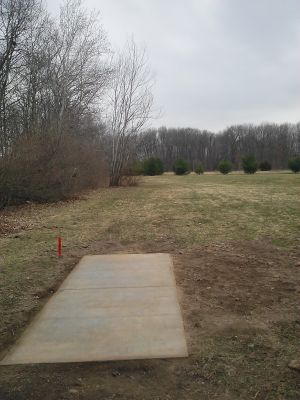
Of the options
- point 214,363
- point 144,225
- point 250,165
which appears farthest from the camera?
point 250,165

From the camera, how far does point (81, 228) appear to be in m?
10.0

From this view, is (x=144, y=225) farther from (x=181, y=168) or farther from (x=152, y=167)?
(x=181, y=168)

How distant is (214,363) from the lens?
3.26 meters

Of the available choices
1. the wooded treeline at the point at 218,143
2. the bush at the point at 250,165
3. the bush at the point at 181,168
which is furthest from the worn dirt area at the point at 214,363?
the wooded treeline at the point at 218,143

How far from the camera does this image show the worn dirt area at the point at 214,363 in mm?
2879

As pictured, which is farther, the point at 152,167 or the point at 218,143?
the point at 218,143

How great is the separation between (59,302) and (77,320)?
0.65m

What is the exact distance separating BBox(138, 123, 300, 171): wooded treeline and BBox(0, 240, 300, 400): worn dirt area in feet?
268

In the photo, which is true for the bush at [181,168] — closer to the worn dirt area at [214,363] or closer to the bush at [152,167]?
the bush at [152,167]

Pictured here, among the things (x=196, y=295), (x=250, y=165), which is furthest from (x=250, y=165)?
(x=196, y=295)

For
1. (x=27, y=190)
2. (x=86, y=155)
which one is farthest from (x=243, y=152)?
(x=27, y=190)

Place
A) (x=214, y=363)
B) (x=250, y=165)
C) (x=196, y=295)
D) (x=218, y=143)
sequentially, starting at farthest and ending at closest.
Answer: (x=218, y=143), (x=250, y=165), (x=196, y=295), (x=214, y=363)

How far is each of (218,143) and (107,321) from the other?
94.9 metres

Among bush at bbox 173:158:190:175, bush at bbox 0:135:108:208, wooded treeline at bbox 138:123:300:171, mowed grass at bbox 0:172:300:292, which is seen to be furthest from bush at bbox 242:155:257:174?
wooded treeline at bbox 138:123:300:171
